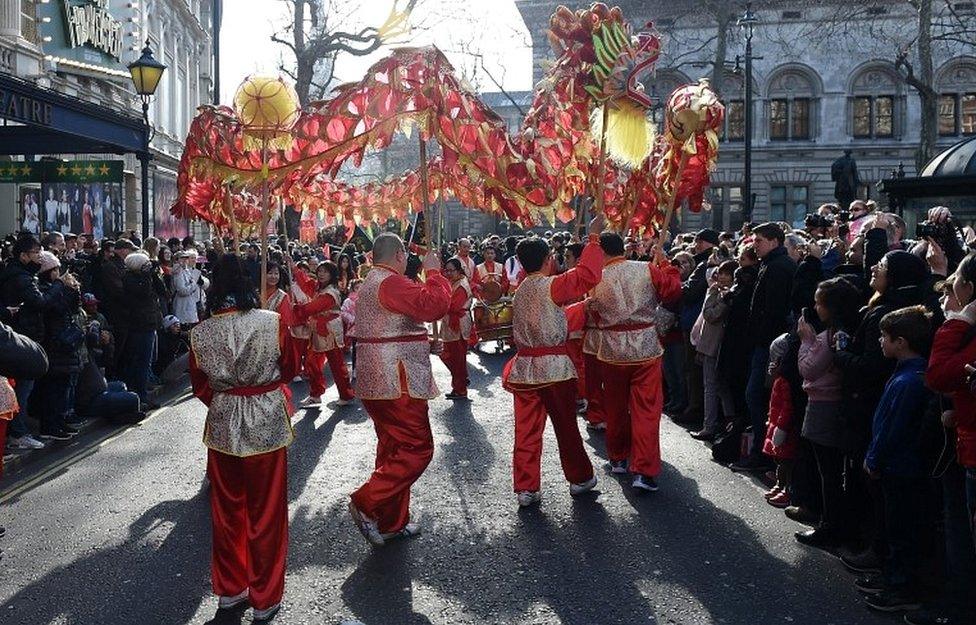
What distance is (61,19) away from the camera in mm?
22312

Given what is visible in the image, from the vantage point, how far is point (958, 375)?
4.32m

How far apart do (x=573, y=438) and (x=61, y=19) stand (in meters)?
19.9

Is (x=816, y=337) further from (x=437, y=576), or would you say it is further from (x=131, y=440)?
(x=131, y=440)

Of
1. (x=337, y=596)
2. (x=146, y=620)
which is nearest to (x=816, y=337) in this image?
(x=337, y=596)

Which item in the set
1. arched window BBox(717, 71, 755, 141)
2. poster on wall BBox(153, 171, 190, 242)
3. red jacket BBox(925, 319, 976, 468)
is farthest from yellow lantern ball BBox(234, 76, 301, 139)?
arched window BBox(717, 71, 755, 141)

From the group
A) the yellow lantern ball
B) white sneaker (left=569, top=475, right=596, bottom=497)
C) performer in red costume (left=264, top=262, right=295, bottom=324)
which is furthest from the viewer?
performer in red costume (left=264, top=262, right=295, bottom=324)

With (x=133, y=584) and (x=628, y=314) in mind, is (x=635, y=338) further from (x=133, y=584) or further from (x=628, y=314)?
(x=133, y=584)

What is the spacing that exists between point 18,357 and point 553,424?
3544mm

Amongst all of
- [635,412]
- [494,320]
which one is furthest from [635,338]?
[494,320]

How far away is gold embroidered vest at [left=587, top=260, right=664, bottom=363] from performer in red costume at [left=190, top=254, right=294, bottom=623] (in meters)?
3.08

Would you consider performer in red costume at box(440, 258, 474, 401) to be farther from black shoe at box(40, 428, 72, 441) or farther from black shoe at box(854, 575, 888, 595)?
black shoe at box(854, 575, 888, 595)

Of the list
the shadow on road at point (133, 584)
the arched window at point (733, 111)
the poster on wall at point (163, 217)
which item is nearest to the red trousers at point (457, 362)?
the shadow on road at point (133, 584)

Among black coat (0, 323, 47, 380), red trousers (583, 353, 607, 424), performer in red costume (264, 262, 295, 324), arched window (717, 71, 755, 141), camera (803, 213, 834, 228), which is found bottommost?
red trousers (583, 353, 607, 424)

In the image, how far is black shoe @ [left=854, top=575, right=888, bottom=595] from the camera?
5086 millimetres
